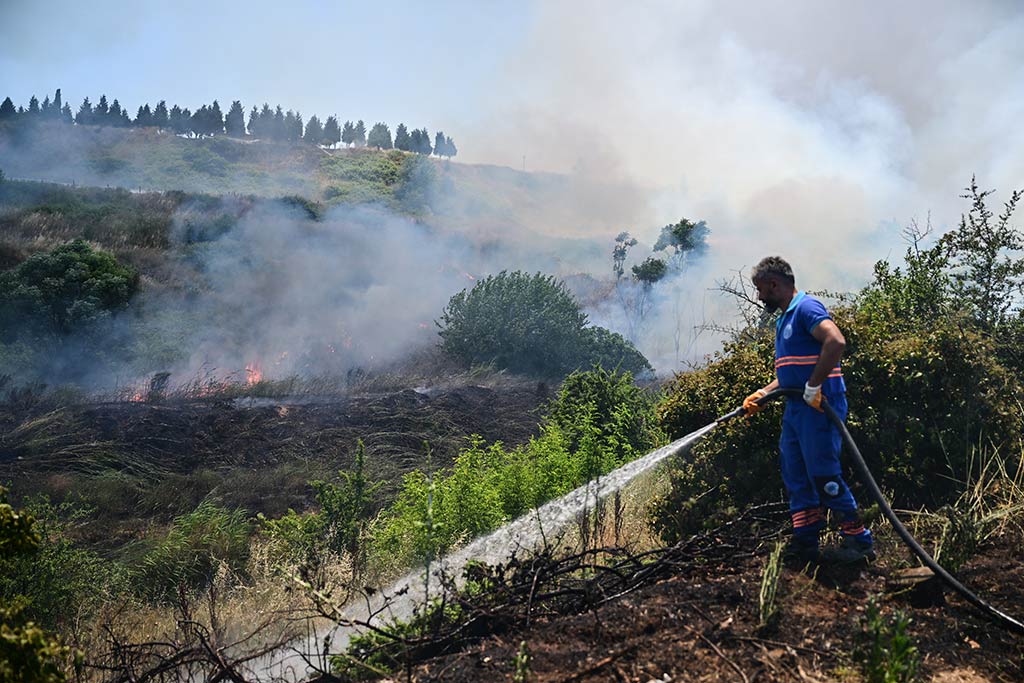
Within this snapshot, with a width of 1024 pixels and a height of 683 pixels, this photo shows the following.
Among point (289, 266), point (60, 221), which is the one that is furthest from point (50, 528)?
point (60, 221)

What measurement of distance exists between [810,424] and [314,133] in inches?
2588

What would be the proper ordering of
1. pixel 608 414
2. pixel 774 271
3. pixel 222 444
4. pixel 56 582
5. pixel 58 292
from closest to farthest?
Answer: pixel 774 271 → pixel 56 582 → pixel 608 414 → pixel 222 444 → pixel 58 292

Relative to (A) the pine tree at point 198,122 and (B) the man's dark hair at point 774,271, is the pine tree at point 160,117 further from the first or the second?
(B) the man's dark hair at point 774,271

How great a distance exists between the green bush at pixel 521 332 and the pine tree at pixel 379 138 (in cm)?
4926

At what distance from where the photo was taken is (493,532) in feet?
23.7

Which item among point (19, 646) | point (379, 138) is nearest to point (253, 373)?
point (19, 646)

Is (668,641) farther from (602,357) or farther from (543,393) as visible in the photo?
(602,357)

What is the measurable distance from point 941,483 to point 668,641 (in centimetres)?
325

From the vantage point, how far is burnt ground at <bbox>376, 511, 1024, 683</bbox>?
3246 millimetres

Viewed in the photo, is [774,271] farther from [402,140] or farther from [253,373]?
[402,140]

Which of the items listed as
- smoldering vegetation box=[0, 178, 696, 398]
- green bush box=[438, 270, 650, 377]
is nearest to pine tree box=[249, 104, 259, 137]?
smoldering vegetation box=[0, 178, 696, 398]

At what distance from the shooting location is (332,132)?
214 feet

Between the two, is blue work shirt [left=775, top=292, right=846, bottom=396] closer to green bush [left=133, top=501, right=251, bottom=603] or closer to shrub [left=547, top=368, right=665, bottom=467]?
shrub [left=547, top=368, right=665, bottom=467]

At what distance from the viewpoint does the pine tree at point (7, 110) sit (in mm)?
48384
